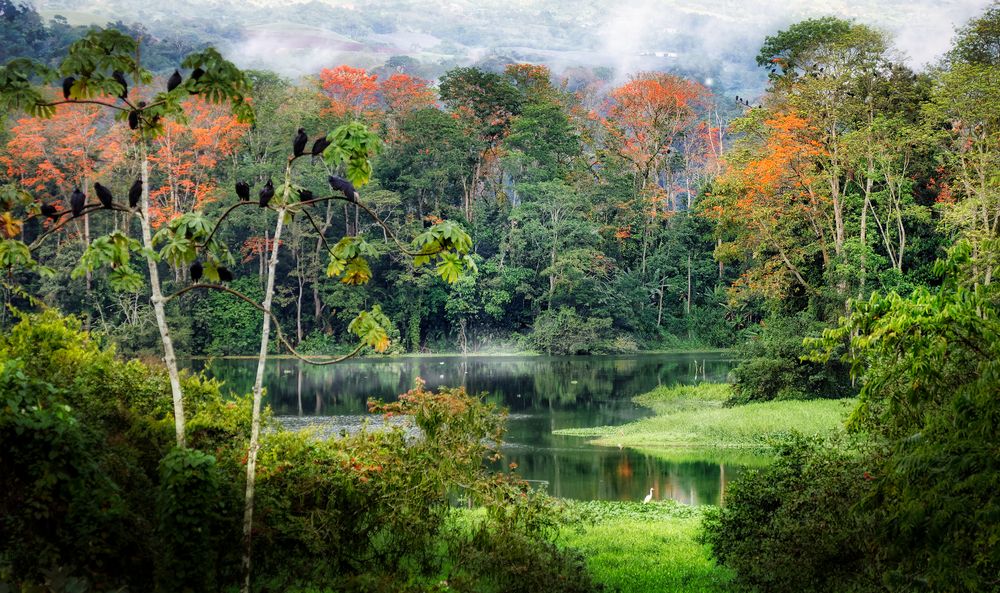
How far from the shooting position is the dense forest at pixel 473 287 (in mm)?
4910

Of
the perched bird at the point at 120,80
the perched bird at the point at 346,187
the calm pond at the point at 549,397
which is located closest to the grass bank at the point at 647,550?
the calm pond at the point at 549,397

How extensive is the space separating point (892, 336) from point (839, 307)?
20414 mm

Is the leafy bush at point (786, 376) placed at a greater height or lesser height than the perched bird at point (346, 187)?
lesser

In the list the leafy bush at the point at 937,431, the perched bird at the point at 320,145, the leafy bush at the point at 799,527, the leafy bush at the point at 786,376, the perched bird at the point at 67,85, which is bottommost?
the leafy bush at the point at 786,376

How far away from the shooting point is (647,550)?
8.77 m

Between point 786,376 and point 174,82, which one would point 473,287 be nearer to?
point 786,376

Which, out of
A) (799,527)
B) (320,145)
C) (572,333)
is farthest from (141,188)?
(572,333)

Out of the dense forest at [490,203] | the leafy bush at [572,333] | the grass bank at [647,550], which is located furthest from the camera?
the leafy bush at [572,333]

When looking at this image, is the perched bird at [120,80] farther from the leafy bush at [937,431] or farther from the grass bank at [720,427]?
the grass bank at [720,427]

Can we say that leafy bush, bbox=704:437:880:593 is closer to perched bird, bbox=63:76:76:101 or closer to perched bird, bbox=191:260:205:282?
perched bird, bbox=191:260:205:282

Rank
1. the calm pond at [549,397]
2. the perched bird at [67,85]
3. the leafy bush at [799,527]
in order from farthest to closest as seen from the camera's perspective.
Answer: the calm pond at [549,397] < the leafy bush at [799,527] < the perched bird at [67,85]

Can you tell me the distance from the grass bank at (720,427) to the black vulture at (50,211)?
14.7 meters

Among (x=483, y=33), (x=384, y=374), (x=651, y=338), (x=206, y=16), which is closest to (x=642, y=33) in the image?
(x=483, y=33)

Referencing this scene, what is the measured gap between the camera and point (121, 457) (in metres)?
5.71
